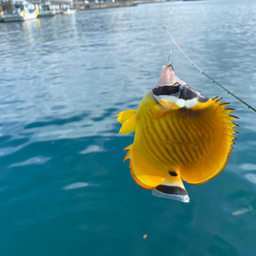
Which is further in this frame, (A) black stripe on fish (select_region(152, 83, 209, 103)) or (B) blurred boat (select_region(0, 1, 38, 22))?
(B) blurred boat (select_region(0, 1, 38, 22))

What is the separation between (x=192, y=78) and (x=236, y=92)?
1.81 metres

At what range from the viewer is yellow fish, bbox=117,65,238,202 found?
4.41 feet

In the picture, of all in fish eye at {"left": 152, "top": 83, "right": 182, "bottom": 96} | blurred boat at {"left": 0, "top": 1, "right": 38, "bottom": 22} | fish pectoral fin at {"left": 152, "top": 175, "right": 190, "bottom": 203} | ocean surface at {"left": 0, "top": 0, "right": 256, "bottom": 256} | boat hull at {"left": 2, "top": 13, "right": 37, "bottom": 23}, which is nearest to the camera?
fish eye at {"left": 152, "top": 83, "right": 182, "bottom": 96}

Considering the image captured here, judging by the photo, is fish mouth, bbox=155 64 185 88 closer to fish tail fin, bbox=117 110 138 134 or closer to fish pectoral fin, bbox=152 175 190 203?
fish tail fin, bbox=117 110 138 134

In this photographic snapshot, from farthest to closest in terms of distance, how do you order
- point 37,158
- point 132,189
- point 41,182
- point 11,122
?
point 11,122 → point 37,158 → point 41,182 → point 132,189

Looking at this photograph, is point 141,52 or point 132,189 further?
point 141,52

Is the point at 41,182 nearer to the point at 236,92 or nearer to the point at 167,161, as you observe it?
the point at 167,161

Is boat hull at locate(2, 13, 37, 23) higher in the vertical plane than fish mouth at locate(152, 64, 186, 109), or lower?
lower

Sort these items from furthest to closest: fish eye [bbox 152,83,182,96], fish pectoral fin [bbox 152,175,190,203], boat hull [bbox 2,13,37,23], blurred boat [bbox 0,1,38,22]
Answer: blurred boat [bbox 0,1,38,22]
boat hull [bbox 2,13,37,23]
fish pectoral fin [bbox 152,175,190,203]
fish eye [bbox 152,83,182,96]

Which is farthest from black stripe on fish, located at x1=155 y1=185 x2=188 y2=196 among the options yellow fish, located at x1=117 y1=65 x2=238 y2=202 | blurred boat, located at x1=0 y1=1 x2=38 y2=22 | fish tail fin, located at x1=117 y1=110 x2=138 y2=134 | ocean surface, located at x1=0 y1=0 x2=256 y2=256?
blurred boat, located at x1=0 y1=1 x2=38 y2=22

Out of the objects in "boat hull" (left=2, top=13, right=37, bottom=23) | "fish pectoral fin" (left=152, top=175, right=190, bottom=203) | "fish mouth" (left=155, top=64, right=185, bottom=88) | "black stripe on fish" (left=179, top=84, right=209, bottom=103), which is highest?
"fish mouth" (left=155, top=64, right=185, bottom=88)

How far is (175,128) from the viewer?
144cm

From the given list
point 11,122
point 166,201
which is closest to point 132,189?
point 166,201

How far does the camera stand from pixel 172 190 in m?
1.46
